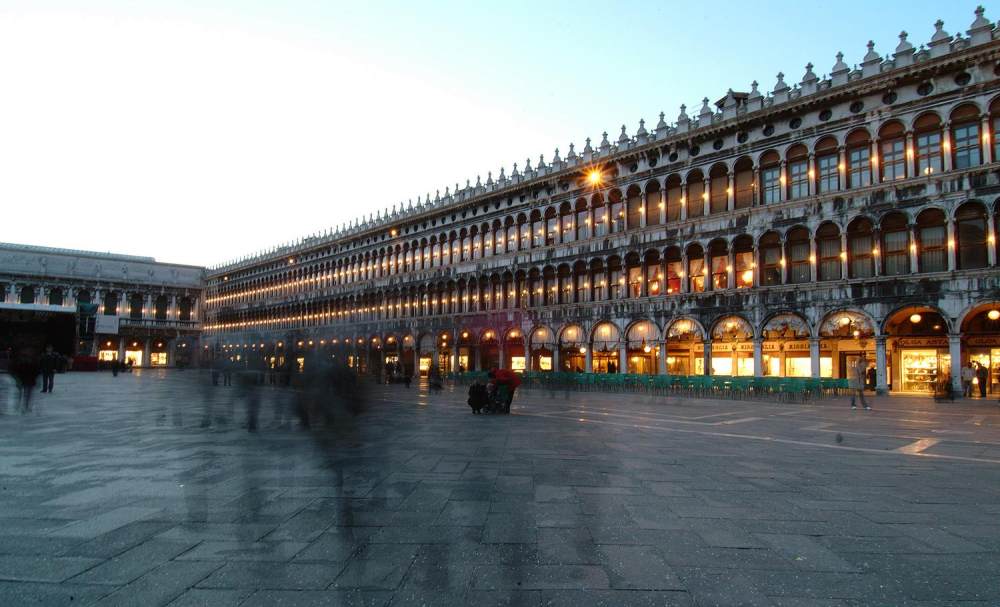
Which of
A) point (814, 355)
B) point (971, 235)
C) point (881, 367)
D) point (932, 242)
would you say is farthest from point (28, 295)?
point (971, 235)

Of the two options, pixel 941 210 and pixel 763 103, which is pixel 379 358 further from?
pixel 941 210

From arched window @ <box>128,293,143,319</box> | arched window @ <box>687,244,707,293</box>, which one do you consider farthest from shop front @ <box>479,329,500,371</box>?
arched window @ <box>128,293,143,319</box>

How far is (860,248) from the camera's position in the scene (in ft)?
108

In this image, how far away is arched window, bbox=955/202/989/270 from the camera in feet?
95.8

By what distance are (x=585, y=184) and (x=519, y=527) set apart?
4214 centimetres

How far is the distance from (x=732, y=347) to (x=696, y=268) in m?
5.79

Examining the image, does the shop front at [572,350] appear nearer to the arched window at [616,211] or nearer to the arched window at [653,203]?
the arched window at [616,211]

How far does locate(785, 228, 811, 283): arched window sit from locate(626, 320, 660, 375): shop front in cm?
939

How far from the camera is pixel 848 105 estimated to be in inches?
1312

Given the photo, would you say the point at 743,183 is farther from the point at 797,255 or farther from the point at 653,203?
the point at 653,203

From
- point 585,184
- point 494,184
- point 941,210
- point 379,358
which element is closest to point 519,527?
point 941,210

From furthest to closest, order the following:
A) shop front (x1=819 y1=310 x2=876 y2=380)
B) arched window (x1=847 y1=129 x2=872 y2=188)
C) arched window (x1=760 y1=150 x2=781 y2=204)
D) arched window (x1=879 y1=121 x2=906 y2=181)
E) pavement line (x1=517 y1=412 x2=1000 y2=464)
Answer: arched window (x1=760 y1=150 x2=781 y2=204)
arched window (x1=847 y1=129 x2=872 y2=188)
shop front (x1=819 y1=310 x2=876 y2=380)
arched window (x1=879 y1=121 x2=906 y2=181)
pavement line (x1=517 y1=412 x2=1000 y2=464)

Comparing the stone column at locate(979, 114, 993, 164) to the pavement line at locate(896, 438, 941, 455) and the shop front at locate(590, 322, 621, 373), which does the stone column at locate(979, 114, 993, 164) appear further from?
the pavement line at locate(896, 438, 941, 455)

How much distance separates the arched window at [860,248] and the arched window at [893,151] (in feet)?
8.94
